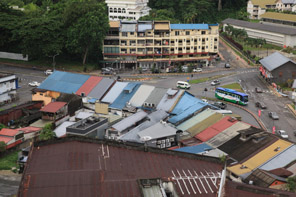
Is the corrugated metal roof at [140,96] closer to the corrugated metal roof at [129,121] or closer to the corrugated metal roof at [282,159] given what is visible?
the corrugated metal roof at [129,121]

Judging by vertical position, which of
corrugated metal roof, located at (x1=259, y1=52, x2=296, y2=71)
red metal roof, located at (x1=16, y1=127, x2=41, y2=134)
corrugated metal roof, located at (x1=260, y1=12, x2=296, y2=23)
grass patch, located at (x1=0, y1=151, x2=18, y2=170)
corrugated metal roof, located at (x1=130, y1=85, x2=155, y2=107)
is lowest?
grass patch, located at (x1=0, y1=151, x2=18, y2=170)

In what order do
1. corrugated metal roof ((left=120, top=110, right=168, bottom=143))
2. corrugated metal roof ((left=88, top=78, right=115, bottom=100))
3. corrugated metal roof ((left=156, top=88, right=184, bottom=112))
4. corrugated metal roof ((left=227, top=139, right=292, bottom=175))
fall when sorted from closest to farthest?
corrugated metal roof ((left=227, top=139, right=292, bottom=175)) < corrugated metal roof ((left=120, top=110, right=168, bottom=143)) < corrugated metal roof ((left=156, top=88, right=184, bottom=112)) < corrugated metal roof ((left=88, top=78, right=115, bottom=100))

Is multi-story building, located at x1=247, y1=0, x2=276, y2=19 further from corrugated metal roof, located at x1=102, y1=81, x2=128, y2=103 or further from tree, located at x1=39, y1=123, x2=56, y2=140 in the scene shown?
tree, located at x1=39, y1=123, x2=56, y2=140

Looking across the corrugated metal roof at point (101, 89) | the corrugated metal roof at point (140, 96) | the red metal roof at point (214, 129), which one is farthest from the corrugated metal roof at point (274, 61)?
the corrugated metal roof at point (101, 89)

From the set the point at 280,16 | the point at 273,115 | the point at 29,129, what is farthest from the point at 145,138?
the point at 280,16

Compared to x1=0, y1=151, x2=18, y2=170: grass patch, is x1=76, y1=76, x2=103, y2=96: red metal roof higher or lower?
higher

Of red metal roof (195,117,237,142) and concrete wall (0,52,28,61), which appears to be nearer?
red metal roof (195,117,237,142)

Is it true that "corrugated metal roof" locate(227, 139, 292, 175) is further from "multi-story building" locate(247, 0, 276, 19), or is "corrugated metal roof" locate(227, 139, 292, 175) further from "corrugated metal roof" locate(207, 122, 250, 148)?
"multi-story building" locate(247, 0, 276, 19)

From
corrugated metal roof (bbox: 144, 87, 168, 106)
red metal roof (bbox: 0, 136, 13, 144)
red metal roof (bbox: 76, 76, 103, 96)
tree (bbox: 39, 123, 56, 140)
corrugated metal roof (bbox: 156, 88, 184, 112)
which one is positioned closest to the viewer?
tree (bbox: 39, 123, 56, 140)

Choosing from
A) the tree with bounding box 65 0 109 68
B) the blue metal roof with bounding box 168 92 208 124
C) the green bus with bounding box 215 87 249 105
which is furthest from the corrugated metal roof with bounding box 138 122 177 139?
the tree with bounding box 65 0 109 68
